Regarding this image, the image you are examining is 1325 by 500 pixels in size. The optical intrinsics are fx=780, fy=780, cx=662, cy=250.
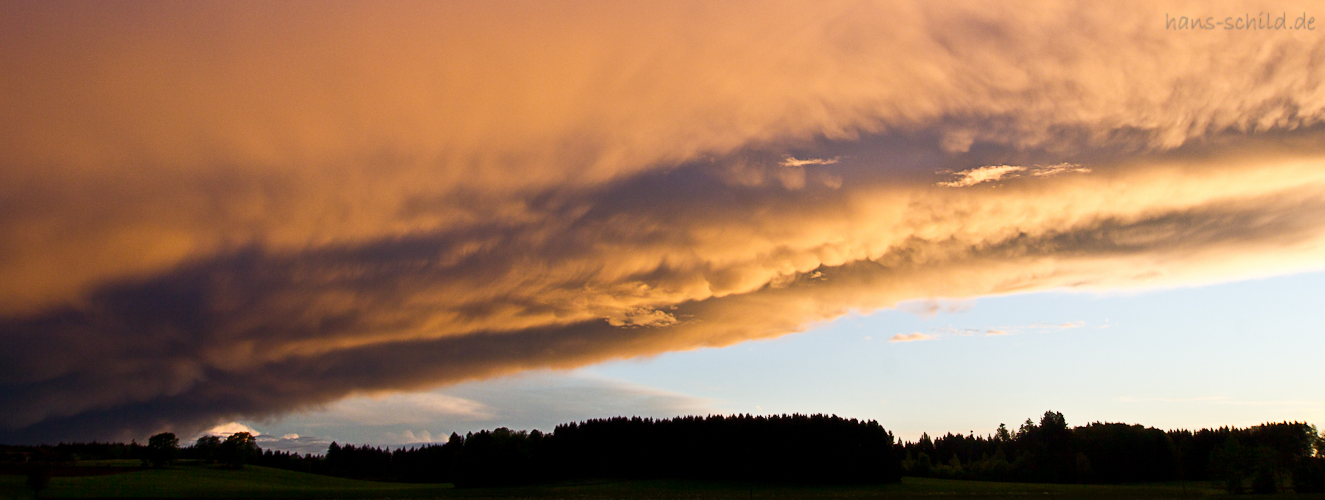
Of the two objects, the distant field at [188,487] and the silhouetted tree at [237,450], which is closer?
the distant field at [188,487]

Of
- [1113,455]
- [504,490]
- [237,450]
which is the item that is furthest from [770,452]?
[237,450]

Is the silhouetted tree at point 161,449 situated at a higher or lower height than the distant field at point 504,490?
higher

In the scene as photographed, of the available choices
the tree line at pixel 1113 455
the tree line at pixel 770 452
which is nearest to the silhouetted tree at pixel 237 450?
the tree line at pixel 770 452

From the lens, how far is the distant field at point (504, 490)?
105625mm

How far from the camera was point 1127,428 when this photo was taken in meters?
183

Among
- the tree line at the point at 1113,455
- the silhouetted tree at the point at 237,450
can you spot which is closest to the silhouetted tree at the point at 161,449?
the silhouetted tree at the point at 237,450

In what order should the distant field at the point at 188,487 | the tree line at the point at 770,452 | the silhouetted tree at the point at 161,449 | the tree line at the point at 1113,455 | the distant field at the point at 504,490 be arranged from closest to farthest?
the distant field at the point at 188,487, the distant field at the point at 504,490, the tree line at the point at 770,452, the silhouetted tree at the point at 161,449, the tree line at the point at 1113,455

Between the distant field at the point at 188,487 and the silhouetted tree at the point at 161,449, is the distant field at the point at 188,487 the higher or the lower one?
the lower one

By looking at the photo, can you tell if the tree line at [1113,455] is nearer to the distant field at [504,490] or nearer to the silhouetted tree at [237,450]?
the distant field at [504,490]

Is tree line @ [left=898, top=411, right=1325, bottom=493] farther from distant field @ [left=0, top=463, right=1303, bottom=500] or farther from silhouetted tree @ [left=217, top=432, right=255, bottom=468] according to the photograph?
silhouetted tree @ [left=217, top=432, right=255, bottom=468]

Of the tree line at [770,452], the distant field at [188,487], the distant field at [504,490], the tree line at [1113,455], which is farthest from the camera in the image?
the tree line at [1113,455]

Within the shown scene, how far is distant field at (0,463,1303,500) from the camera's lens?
10562 centimetres

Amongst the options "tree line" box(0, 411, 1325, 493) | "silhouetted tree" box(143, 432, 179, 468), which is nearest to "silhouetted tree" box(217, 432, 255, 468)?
"tree line" box(0, 411, 1325, 493)

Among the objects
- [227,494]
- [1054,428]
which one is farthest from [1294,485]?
[227,494]
